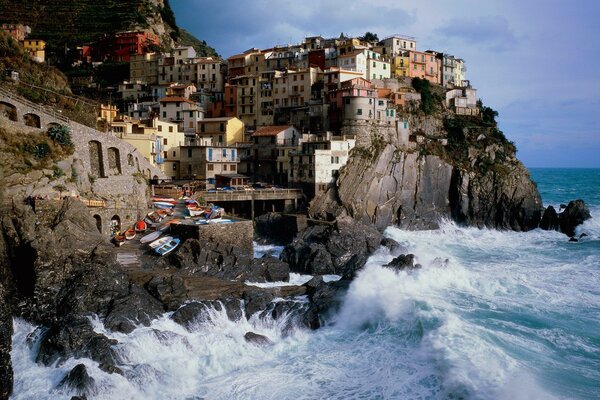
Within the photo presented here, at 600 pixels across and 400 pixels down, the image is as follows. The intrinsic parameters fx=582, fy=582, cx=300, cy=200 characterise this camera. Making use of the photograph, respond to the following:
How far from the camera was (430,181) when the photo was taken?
6362 centimetres

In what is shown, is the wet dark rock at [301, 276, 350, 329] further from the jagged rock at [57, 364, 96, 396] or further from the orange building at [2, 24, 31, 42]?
the orange building at [2, 24, 31, 42]

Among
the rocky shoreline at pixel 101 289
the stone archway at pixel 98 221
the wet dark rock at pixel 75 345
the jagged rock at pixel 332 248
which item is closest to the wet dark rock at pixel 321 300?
the rocky shoreline at pixel 101 289

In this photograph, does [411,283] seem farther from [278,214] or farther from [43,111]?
[43,111]

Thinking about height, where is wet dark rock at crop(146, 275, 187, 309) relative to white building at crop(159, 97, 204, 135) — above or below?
Answer: below

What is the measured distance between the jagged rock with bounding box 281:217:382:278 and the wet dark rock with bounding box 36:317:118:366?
60.7 feet

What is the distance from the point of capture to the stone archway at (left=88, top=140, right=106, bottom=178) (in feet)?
152

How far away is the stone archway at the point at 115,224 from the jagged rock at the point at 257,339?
16980 mm

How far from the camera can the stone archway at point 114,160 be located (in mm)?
48062

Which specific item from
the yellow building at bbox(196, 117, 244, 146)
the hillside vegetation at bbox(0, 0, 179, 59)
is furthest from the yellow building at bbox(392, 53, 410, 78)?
the hillside vegetation at bbox(0, 0, 179, 59)

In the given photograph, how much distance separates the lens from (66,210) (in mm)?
36156

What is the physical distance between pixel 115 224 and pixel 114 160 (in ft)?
27.6

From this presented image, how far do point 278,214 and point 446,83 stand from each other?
42.7 m

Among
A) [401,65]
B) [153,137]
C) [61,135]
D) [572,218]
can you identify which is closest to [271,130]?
[153,137]

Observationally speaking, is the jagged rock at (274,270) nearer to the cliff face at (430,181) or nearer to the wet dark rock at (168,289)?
the wet dark rock at (168,289)
